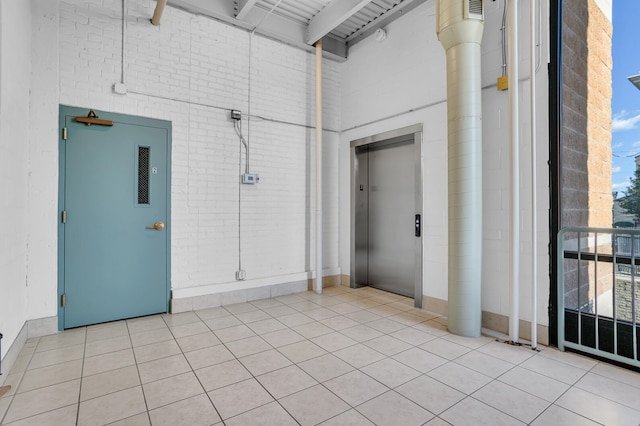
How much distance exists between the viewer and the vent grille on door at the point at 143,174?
3.75 metres

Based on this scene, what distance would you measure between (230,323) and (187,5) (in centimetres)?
386

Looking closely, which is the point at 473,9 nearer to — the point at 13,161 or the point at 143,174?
the point at 143,174

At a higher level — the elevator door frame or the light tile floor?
the elevator door frame

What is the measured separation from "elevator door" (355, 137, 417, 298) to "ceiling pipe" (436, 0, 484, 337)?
115cm

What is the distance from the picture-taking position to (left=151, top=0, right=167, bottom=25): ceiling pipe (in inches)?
135

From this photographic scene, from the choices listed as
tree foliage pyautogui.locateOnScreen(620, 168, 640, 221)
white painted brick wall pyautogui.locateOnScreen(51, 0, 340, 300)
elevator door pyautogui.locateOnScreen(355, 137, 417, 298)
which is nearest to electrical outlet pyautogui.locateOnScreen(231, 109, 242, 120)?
white painted brick wall pyautogui.locateOnScreen(51, 0, 340, 300)

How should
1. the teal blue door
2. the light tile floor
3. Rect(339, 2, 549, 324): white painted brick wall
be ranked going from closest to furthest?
the light tile floor < Rect(339, 2, 549, 324): white painted brick wall < the teal blue door

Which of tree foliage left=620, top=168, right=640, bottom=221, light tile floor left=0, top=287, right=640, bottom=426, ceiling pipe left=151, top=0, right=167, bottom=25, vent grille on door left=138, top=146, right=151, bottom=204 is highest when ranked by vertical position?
ceiling pipe left=151, top=0, right=167, bottom=25

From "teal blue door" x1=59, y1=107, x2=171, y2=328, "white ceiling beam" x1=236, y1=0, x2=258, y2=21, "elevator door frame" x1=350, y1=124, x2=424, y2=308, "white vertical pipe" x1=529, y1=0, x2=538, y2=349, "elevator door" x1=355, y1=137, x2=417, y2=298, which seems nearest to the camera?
"white vertical pipe" x1=529, y1=0, x2=538, y2=349

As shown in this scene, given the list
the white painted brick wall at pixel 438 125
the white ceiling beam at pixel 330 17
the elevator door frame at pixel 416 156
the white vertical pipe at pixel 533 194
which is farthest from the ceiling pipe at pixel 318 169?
the white vertical pipe at pixel 533 194

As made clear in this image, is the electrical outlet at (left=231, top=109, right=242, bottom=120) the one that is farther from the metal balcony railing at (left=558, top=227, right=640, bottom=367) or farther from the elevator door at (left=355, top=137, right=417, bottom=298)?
the metal balcony railing at (left=558, top=227, right=640, bottom=367)

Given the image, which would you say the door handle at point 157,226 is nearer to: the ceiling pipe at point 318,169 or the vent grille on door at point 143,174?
the vent grille on door at point 143,174

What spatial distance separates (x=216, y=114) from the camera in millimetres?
4277

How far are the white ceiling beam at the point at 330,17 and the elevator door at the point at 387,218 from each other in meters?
1.79
